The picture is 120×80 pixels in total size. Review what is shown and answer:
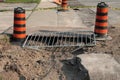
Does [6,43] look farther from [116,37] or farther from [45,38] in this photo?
[116,37]

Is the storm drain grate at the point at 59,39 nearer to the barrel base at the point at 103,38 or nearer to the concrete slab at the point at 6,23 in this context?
the barrel base at the point at 103,38

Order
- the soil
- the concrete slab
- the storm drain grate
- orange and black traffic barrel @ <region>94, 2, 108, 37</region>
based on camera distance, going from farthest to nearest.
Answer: the concrete slab, orange and black traffic barrel @ <region>94, 2, 108, 37</region>, the storm drain grate, the soil

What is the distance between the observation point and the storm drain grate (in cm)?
935

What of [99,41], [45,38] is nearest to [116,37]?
[99,41]

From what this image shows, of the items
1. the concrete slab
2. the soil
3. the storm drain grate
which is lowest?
the concrete slab

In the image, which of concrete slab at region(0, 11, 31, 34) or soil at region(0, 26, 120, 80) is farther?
concrete slab at region(0, 11, 31, 34)

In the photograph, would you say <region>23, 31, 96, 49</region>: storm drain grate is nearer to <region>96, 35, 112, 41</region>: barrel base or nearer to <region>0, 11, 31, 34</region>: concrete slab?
<region>96, 35, 112, 41</region>: barrel base

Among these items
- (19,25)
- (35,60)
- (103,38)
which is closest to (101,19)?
(103,38)

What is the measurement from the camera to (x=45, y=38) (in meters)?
10.1

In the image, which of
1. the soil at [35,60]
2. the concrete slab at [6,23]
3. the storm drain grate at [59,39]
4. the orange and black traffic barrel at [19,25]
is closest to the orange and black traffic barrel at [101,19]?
the storm drain grate at [59,39]

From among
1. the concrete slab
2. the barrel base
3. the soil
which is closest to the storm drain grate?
the barrel base

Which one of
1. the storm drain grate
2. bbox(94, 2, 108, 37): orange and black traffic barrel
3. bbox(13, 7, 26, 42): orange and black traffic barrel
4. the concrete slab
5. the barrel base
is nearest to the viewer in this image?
the storm drain grate

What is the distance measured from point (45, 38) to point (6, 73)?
10.1 feet

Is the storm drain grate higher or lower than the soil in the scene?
higher
